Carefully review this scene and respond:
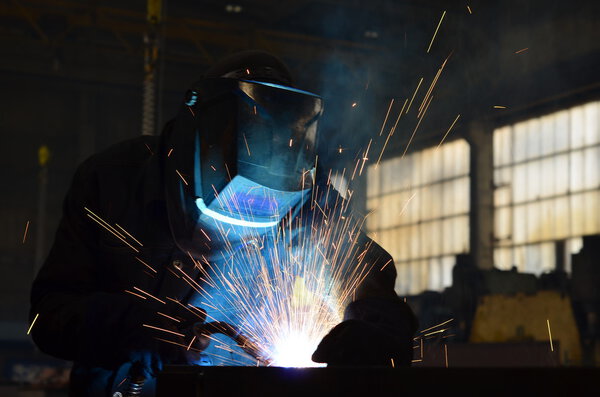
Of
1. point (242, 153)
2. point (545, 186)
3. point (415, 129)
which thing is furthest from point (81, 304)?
point (415, 129)

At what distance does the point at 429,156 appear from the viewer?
10.2 meters

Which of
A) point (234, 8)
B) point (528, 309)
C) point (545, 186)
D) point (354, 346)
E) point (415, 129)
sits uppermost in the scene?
point (234, 8)

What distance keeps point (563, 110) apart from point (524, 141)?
673mm

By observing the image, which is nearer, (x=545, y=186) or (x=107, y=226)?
(x=107, y=226)

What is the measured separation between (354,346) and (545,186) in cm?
738

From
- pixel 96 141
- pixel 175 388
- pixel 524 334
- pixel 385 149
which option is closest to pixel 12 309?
pixel 96 141

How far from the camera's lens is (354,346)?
61.2 inches

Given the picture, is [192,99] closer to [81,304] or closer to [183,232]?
[183,232]

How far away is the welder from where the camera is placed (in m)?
1.77

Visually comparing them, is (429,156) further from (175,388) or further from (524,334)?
(175,388)

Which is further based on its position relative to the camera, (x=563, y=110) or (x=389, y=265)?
(x=563, y=110)

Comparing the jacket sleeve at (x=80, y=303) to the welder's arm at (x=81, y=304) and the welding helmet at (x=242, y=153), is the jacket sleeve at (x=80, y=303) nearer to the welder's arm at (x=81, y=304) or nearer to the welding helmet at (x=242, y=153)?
A: the welder's arm at (x=81, y=304)

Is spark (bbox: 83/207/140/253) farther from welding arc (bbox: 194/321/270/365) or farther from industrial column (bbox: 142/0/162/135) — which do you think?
industrial column (bbox: 142/0/162/135)

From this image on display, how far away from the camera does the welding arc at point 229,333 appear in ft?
5.60
